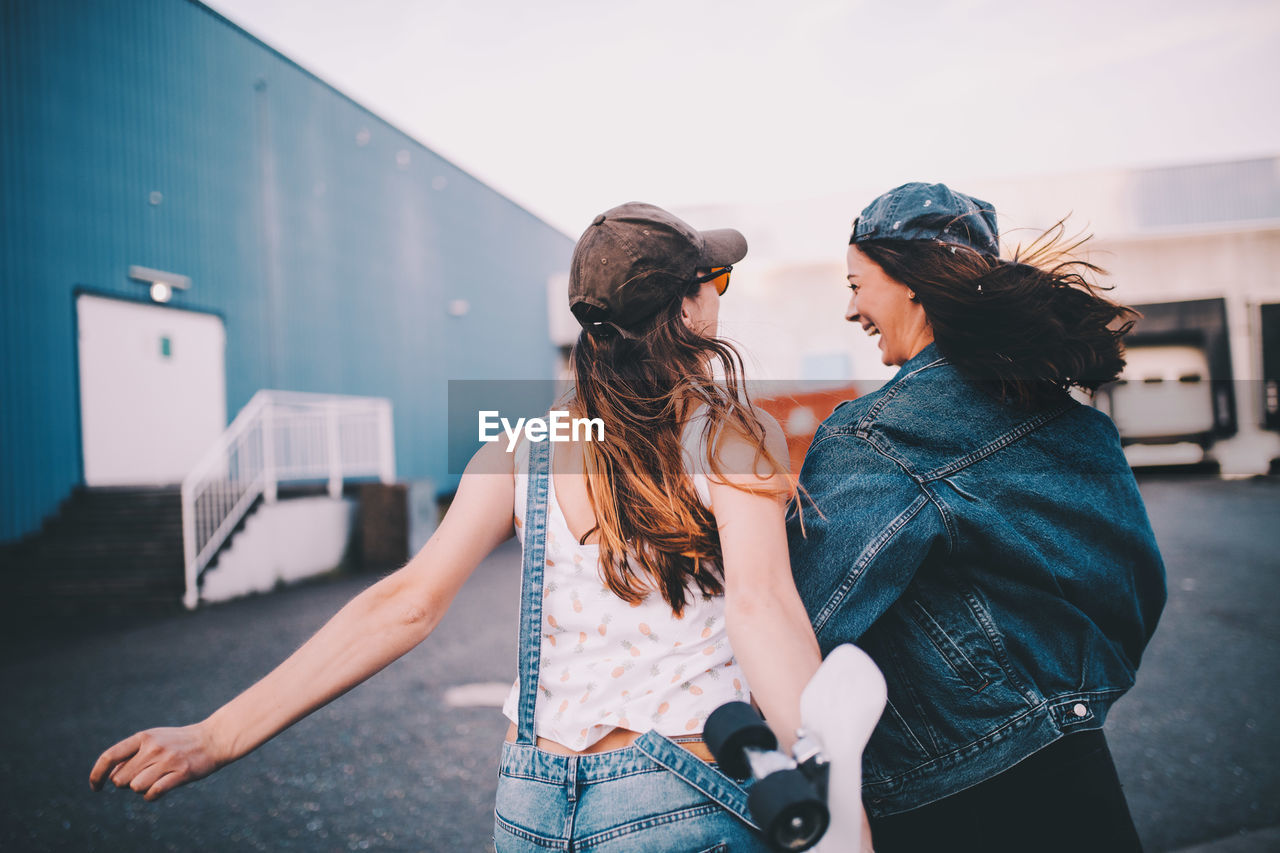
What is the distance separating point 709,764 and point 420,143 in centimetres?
1803

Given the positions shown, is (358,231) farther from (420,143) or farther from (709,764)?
(709,764)

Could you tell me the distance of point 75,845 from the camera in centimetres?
311

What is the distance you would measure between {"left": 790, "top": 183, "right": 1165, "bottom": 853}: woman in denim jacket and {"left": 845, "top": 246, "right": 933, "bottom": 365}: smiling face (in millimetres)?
104

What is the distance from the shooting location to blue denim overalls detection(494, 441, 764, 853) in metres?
1.01

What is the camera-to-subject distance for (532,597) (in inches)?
47.5

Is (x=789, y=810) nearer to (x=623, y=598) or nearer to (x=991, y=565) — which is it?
(x=623, y=598)

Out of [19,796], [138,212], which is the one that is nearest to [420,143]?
[138,212]

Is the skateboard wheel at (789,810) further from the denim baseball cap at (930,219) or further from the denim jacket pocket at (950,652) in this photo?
the denim baseball cap at (930,219)

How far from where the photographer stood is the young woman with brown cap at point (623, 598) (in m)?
1.03

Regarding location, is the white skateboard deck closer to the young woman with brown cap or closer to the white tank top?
the young woman with brown cap

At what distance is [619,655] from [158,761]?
76 centimetres

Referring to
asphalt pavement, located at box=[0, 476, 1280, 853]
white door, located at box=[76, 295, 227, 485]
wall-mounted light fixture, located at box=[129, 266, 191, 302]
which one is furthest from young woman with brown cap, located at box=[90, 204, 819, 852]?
wall-mounted light fixture, located at box=[129, 266, 191, 302]

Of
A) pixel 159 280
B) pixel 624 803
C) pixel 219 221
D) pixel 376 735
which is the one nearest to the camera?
pixel 624 803

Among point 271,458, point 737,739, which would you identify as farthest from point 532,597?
point 271,458
